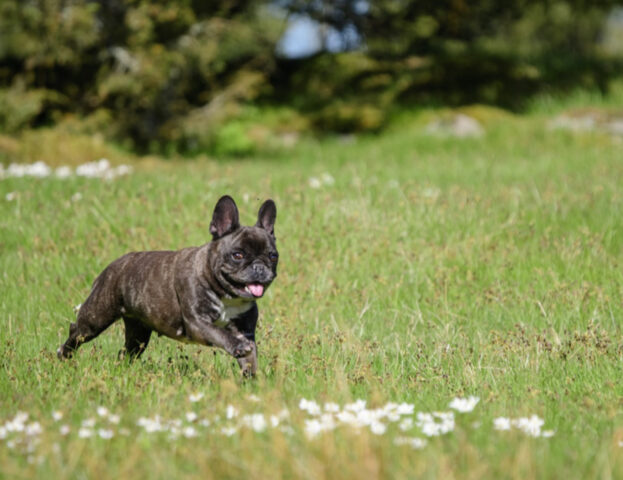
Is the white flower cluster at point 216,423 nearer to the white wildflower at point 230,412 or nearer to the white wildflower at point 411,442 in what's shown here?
the white wildflower at point 230,412

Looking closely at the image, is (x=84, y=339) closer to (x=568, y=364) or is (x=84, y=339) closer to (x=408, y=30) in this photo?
(x=568, y=364)

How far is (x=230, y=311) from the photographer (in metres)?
4.87

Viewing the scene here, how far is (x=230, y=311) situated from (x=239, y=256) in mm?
376

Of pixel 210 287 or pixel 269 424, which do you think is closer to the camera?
pixel 269 424

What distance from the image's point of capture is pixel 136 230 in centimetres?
850

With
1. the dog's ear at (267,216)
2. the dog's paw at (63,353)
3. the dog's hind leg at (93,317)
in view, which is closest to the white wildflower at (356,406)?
the dog's ear at (267,216)

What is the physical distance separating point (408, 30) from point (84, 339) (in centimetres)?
1576

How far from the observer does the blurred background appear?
16.1 m

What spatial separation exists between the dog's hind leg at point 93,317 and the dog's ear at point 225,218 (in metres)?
0.98

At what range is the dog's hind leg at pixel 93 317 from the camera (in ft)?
17.7

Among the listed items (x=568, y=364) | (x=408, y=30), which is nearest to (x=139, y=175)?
(x=568, y=364)

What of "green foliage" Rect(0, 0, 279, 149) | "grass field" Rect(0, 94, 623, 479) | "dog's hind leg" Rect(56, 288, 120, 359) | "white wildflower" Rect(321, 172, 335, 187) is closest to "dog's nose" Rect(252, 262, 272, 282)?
"grass field" Rect(0, 94, 623, 479)

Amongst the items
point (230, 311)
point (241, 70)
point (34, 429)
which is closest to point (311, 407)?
point (230, 311)

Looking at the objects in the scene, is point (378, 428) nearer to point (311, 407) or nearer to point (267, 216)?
point (311, 407)
